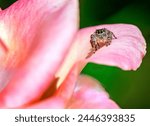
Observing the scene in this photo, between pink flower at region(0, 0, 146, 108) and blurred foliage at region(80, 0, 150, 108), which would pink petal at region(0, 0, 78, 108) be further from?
blurred foliage at region(80, 0, 150, 108)

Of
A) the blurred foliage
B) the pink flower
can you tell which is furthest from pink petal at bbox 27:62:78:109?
the blurred foliage

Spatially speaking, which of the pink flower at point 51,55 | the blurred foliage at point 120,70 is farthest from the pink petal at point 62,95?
the blurred foliage at point 120,70

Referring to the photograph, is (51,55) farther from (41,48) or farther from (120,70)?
(120,70)

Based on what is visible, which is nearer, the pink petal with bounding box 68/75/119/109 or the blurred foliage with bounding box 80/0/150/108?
the pink petal with bounding box 68/75/119/109

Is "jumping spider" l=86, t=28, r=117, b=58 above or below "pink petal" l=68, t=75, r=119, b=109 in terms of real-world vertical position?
above

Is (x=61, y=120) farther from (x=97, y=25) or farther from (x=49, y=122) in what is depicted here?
(x=97, y=25)

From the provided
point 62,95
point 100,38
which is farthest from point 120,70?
point 62,95

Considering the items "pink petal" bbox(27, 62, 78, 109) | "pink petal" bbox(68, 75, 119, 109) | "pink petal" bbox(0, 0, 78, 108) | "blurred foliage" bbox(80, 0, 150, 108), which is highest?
"pink petal" bbox(0, 0, 78, 108)
